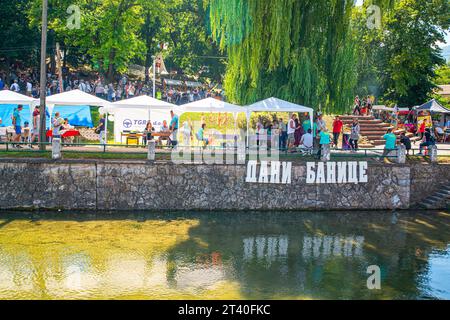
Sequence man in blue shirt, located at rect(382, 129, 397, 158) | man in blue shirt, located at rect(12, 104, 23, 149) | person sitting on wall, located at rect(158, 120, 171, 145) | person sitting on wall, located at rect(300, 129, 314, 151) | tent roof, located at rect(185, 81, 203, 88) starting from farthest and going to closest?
tent roof, located at rect(185, 81, 203, 88) → person sitting on wall, located at rect(158, 120, 171, 145) → man in blue shirt, located at rect(12, 104, 23, 149) → man in blue shirt, located at rect(382, 129, 397, 158) → person sitting on wall, located at rect(300, 129, 314, 151)

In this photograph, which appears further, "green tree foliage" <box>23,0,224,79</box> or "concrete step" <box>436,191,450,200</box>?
"green tree foliage" <box>23,0,224,79</box>

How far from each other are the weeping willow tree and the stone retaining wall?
16.3 feet

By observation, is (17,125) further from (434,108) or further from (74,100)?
(434,108)

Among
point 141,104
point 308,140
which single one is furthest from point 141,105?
point 308,140

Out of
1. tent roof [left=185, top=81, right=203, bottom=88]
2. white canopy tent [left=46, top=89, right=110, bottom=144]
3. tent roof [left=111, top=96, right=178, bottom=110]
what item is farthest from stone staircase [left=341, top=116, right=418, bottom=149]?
tent roof [left=185, top=81, right=203, bottom=88]

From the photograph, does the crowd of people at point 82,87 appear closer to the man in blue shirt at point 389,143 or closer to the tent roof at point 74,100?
the tent roof at point 74,100

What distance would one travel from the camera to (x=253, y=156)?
21875 mm

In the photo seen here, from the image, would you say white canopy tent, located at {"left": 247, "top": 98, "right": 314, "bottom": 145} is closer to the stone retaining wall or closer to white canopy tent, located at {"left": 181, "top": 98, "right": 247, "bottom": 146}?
white canopy tent, located at {"left": 181, "top": 98, "right": 247, "bottom": 146}

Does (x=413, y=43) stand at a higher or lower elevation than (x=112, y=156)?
higher

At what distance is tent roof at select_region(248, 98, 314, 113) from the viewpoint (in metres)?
22.6

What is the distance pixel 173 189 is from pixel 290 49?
9.10 metres

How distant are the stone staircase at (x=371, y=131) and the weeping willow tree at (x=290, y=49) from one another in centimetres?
490

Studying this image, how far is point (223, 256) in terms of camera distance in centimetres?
1558

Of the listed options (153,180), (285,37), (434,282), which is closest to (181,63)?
(285,37)
